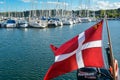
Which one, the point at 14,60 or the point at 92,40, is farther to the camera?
the point at 14,60

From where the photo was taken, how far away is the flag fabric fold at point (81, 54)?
11.3m

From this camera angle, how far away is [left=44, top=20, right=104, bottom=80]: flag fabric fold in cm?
1134

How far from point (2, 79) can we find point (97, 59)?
20.6 m

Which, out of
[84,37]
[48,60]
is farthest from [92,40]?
[48,60]

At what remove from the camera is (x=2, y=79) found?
98.0ft

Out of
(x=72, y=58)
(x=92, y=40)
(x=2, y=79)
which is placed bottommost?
(x=2, y=79)

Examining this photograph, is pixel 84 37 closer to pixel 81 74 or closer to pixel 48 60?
pixel 81 74

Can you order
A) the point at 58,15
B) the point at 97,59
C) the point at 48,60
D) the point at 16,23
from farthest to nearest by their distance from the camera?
the point at 58,15 < the point at 16,23 < the point at 48,60 < the point at 97,59

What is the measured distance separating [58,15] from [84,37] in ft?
513

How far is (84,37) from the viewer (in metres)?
11.8

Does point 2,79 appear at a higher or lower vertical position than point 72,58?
lower

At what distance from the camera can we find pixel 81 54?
11.6 metres

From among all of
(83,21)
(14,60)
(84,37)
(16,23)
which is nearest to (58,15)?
(83,21)

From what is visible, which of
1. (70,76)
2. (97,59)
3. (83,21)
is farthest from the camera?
(83,21)
